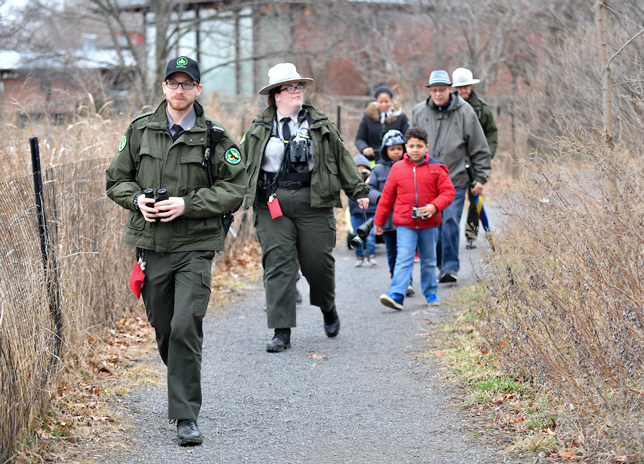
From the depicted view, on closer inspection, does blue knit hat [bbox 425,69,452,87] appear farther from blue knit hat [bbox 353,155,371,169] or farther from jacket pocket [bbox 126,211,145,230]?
jacket pocket [bbox 126,211,145,230]

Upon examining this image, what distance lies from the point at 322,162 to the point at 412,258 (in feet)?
5.82

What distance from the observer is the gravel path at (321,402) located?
4.38 m

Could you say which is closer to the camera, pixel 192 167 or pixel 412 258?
pixel 192 167

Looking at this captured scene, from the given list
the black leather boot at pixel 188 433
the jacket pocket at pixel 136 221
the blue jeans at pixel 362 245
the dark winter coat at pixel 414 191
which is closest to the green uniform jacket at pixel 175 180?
the jacket pocket at pixel 136 221

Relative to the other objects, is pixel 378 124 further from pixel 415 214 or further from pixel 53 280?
pixel 53 280

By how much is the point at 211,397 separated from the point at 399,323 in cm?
249

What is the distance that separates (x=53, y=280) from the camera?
5.32 meters

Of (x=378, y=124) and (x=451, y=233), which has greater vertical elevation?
(x=378, y=124)

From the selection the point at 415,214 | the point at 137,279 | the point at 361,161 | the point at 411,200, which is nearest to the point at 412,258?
the point at 415,214

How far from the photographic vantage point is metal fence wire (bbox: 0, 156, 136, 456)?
425 centimetres

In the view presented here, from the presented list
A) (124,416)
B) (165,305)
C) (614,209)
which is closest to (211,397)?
(124,416)

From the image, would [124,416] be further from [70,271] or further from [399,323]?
[399,323]

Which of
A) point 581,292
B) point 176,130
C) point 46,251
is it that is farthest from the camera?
point 46,251

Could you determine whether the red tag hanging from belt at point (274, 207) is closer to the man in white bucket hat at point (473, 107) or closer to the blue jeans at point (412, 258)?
the blue jeans at point (412, 258)
